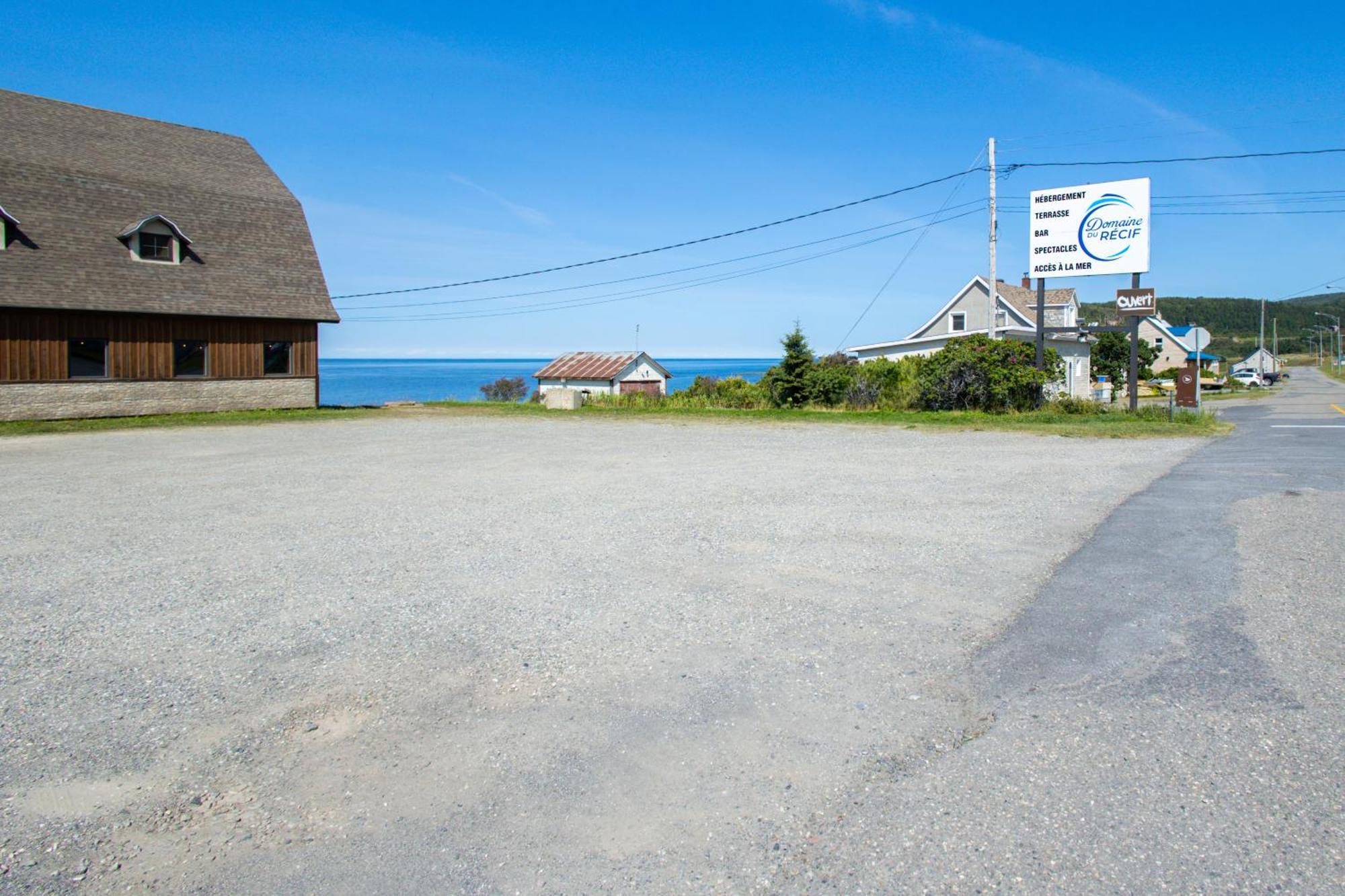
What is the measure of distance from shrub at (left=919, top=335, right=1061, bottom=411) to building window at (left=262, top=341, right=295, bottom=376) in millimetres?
20794

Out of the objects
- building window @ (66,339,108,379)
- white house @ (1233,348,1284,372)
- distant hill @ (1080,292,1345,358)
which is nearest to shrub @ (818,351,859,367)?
building window @ (66,339,108,379)

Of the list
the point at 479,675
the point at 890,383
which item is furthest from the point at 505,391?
the point at 479,675

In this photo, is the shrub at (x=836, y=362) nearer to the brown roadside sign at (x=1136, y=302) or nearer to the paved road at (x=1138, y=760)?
the brown roadside sign at (x=1136, y=302)

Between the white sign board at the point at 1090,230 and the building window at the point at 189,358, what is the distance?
1004 inches

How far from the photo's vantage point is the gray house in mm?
24062

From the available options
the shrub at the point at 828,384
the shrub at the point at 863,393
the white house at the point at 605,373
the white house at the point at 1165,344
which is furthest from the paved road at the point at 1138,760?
the white house at the point at 1165,344

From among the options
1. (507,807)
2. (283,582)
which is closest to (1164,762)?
(507,807)

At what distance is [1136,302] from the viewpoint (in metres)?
22.5

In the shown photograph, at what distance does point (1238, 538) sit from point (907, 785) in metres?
5.91

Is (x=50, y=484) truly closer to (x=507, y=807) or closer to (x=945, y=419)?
(x=507, y=807)

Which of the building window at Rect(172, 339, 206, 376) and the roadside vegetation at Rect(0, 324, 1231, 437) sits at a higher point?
the building window at Rect(172, 339, 206, 376)

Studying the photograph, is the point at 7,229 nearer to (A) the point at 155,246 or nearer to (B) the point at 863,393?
(A) the point at 155,246

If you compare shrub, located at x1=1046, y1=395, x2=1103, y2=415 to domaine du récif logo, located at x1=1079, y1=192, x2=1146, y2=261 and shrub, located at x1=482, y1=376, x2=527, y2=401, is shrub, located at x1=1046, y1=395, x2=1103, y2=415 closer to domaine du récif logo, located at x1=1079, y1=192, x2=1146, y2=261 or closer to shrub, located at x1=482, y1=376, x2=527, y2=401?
domaine du récif logo, located at x1=1079, y1=192, x2=1146, y2=261

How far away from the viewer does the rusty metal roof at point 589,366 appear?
62156mm
